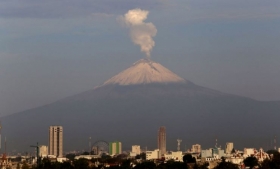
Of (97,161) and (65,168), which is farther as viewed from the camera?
(97,161)

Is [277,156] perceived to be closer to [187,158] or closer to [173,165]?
[173,165]

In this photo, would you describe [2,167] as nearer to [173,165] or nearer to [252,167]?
[173,165]

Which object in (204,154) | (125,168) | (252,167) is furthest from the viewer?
(204,154)

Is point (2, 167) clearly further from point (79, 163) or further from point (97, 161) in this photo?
point (97, 161)

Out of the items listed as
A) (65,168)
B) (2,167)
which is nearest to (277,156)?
(65,168)

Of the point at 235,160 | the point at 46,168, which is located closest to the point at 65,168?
the point at 46,168

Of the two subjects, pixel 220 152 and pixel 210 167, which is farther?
pixel 220 152

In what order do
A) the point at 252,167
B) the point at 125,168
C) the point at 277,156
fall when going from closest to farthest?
1. the point at 277,156
2. the point at 125,168
3. the point at 252,167

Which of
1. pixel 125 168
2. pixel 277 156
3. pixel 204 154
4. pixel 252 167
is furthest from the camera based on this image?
pixel 204 154

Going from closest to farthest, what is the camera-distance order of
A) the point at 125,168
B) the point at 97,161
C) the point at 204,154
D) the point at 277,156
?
the point at 277,156
the point at 125,168
the point at 97,161
the point at 204,154
